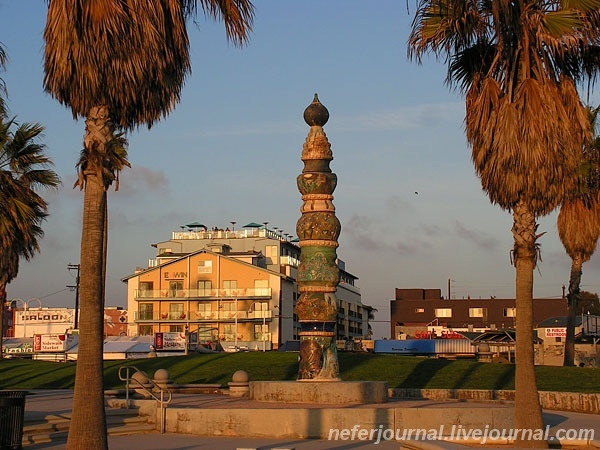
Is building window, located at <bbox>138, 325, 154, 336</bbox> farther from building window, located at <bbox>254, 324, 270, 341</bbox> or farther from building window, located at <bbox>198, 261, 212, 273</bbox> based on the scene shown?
building window, located at <bbox>254, 324, 270, 341</bbox>

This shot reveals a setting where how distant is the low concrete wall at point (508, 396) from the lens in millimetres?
28000

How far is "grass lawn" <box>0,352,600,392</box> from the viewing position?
3238 cm

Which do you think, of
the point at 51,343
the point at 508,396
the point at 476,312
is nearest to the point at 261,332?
the point at 51,343

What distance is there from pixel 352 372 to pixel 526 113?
1752 cm

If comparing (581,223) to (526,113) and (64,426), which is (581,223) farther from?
(64,426)

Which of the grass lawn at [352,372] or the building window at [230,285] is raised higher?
the building window at [230,285]

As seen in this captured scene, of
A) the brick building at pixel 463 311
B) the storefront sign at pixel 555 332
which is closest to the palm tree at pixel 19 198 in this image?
the storefront sign at pixel 555 332

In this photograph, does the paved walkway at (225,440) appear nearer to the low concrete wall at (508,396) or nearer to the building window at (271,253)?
the low concrete wall at (508,396)

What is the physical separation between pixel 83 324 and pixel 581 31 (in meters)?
12.2

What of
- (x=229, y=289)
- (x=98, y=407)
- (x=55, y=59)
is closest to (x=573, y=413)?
(x=98, y=407)

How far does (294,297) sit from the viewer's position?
3883 inches

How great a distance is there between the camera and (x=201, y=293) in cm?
9256

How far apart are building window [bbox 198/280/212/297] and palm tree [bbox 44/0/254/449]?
77712mm

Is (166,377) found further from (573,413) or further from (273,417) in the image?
(573,413)
